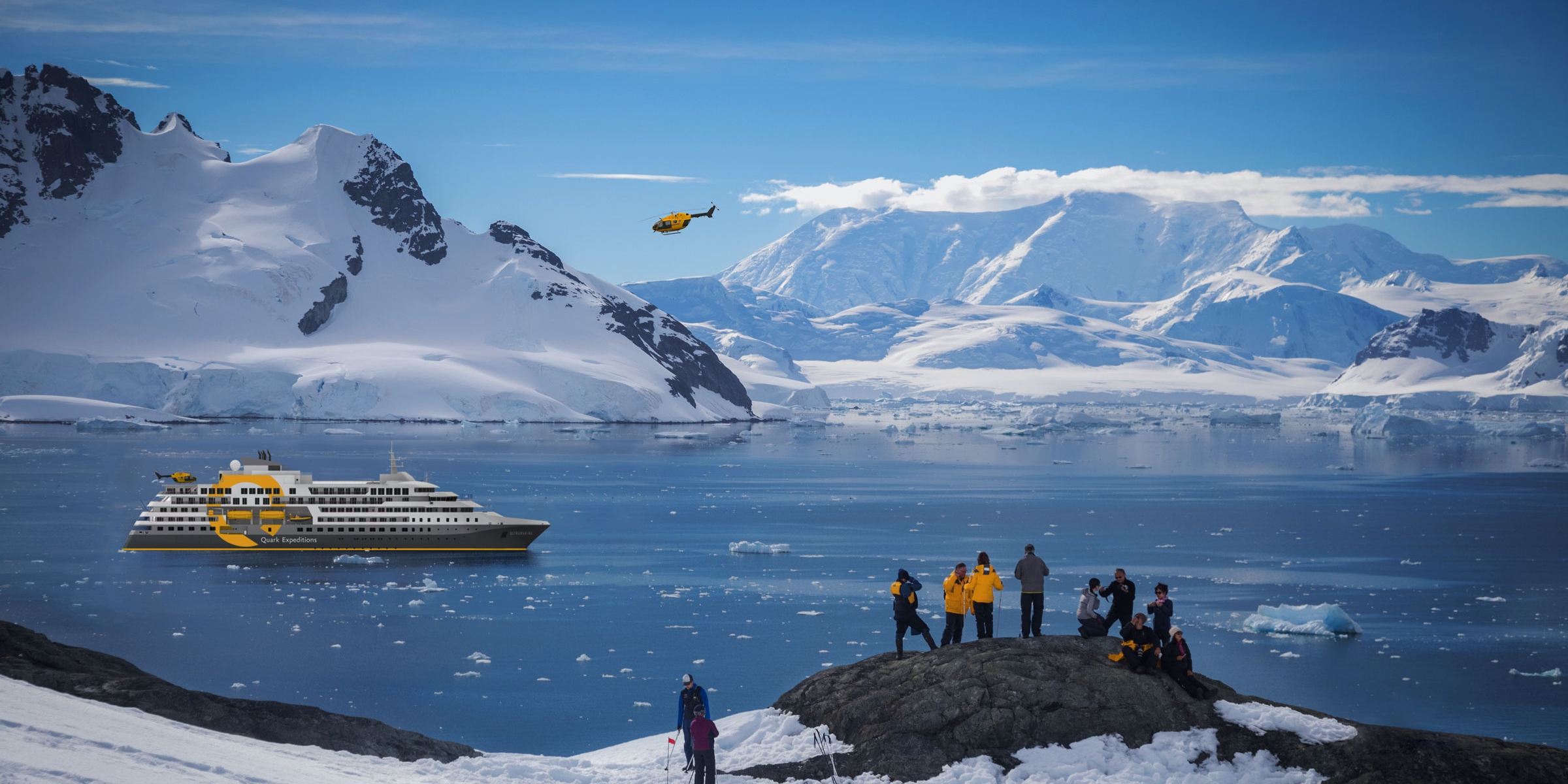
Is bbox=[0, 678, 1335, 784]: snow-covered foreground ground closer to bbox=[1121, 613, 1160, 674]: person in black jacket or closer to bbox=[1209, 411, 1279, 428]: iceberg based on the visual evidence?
bbox=[1121, 613, 1160, 674]: person in black jacket

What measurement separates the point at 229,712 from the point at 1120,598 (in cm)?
1348

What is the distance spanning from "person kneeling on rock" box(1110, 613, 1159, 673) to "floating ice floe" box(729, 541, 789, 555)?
31793 mm

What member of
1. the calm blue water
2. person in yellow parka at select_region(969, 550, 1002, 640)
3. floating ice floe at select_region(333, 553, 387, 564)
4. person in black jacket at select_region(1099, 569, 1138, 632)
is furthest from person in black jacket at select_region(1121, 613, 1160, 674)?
floating ice floe at select_region(333, 553, 387, 564)

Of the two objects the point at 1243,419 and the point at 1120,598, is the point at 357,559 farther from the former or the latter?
the point at 1243,419

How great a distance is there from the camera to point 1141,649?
1789 cm

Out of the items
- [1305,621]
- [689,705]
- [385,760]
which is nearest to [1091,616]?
[689,705]

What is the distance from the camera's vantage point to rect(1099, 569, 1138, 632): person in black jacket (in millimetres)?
18594

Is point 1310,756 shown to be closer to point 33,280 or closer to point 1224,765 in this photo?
point 1224,765

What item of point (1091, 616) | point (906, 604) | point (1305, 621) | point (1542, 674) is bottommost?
point (1542, 674)

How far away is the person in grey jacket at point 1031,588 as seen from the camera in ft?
64.6

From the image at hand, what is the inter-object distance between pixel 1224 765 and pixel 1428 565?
119ft

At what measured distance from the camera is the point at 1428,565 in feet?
156

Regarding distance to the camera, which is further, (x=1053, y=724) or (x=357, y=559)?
(x=357, y=559)

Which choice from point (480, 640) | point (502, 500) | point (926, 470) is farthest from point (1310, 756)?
point (926, 470)
